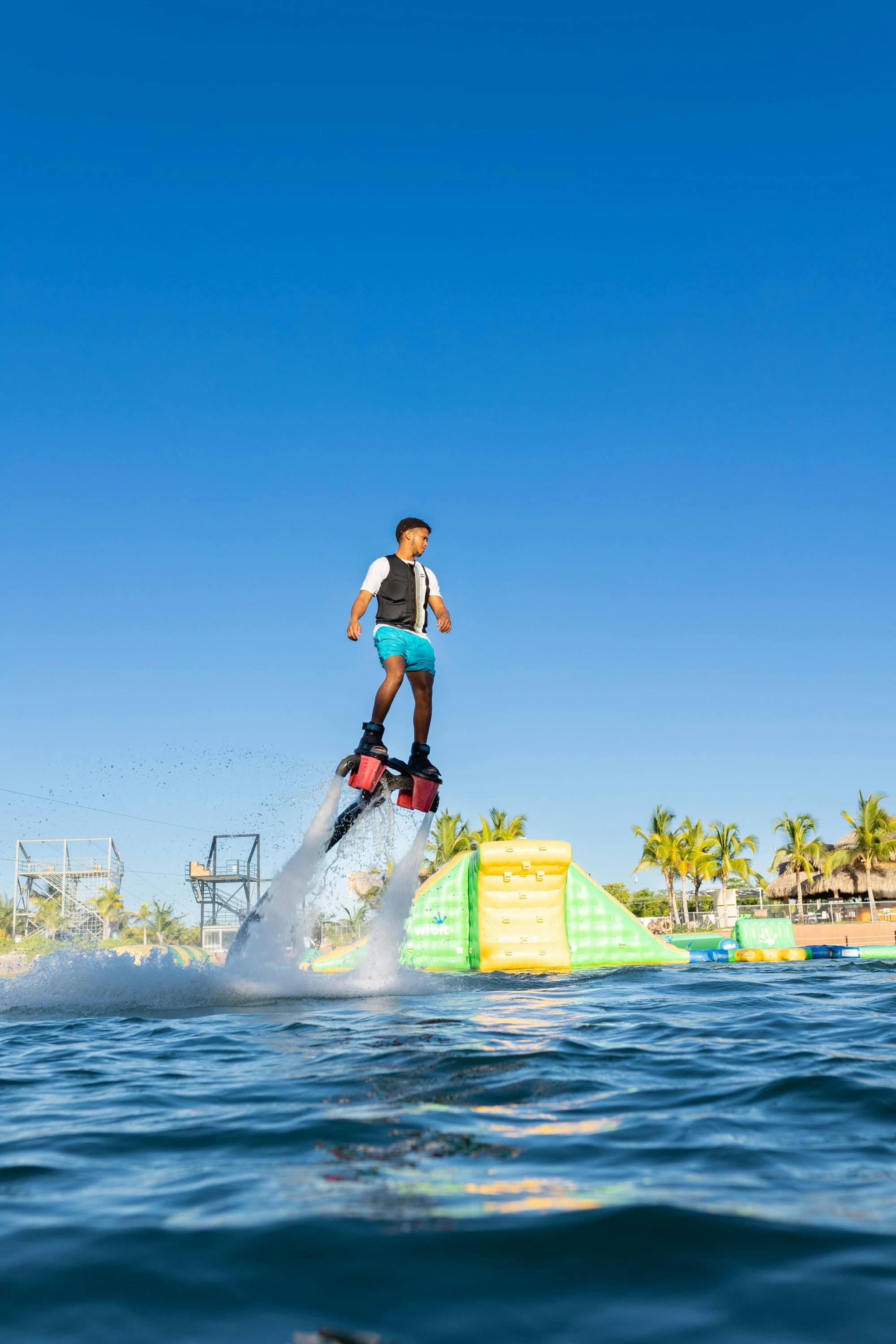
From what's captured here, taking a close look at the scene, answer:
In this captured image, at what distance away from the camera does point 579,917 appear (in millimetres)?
12297

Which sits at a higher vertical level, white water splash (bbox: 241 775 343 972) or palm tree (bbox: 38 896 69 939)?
white water splash (bbox: 241 775 343 972)

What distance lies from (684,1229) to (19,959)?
26.2ft

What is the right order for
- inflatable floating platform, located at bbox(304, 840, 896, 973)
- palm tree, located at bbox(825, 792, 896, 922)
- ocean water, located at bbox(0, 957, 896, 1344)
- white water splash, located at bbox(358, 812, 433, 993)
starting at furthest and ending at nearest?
palm tree, located at bbox(825, 792, 896, 922), inflatable floating platform, located at bbox(304, 840, 896, 973), white water splash, located at bbox(358, 812, 433, 993), ocean water, located at bbox(0, 957, 896, 1344)

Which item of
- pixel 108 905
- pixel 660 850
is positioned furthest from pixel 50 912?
pixel 660 850

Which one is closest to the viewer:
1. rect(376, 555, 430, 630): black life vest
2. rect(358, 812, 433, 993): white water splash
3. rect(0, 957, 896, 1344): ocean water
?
rect(0, 957, 896, 1344): ocean water

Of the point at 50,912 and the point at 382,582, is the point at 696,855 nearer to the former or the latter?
the point at 50,912

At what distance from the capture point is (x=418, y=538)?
7.85 meters

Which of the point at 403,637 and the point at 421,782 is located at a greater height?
the point at 403,637

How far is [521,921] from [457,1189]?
1012cm

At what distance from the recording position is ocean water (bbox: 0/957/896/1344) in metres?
1.56

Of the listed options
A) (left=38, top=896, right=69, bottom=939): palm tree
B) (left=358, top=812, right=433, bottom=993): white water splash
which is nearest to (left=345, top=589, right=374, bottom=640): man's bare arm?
(left=358, top=812, right=433, bottom=993): white water splash

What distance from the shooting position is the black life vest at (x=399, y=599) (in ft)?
24.9

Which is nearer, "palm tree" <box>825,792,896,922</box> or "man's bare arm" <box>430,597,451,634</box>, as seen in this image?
"man's bare arm" <box>430,597,451,634</box>

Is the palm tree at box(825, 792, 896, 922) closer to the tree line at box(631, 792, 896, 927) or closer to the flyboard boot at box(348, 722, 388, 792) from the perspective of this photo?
the tree line at box(631, 792, 896, 927)
